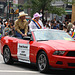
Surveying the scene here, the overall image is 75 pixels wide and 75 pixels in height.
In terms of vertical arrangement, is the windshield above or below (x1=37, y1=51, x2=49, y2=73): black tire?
above

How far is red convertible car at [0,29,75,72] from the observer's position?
28.6 ft

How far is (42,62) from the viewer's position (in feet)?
30.4

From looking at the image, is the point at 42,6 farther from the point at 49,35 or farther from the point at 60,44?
the point at 60,44

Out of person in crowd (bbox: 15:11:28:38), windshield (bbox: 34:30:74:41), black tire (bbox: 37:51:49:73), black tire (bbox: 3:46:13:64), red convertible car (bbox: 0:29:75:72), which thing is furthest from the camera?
person in crowd (bbox: 15:11:28:38)

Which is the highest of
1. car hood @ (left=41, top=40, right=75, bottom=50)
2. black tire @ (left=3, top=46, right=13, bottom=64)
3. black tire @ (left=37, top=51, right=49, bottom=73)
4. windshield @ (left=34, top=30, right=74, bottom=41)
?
windshield @ (left=34, top=30, right=74, bottom=41)

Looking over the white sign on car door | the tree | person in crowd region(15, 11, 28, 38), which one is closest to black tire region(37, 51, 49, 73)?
the white sign on car door

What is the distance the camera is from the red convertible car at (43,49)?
8.72 metres

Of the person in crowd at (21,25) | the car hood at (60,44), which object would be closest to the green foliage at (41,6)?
the person in crowd at (21,25)

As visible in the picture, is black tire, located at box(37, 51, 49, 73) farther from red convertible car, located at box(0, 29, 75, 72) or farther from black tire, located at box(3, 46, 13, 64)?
black tire, located at box(3, 46, 13, 64)

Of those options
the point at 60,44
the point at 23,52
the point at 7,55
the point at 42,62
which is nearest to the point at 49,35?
the point at 23,52

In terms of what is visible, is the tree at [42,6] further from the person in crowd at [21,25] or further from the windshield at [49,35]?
the windshield at [49,35]

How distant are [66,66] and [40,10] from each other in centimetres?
2247

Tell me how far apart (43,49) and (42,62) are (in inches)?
15.9

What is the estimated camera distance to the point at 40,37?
10203 millimetres
